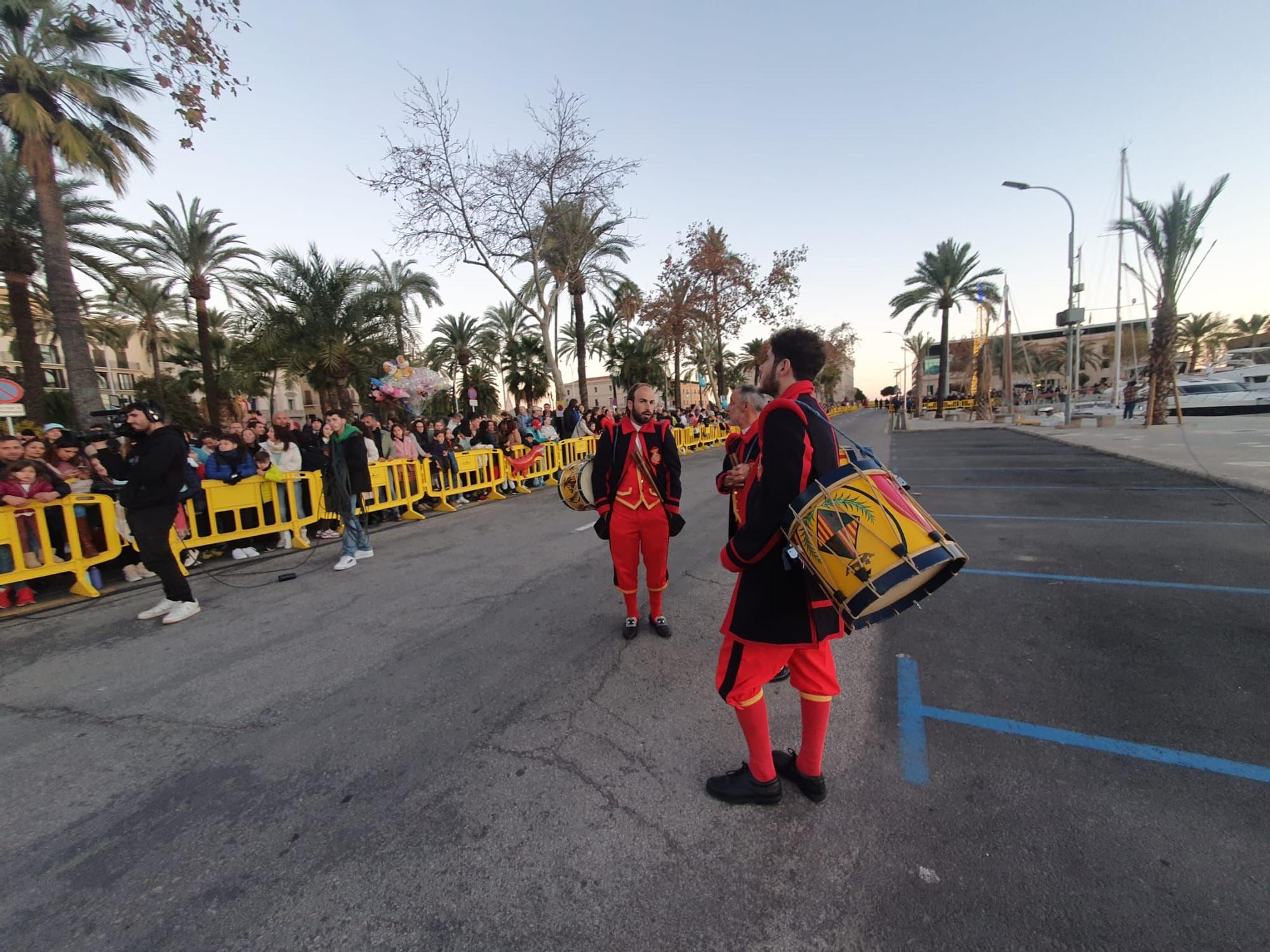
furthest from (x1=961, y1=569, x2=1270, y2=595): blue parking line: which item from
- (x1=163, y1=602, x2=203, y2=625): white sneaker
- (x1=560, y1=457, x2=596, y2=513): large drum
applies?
(x1=163, y1=602, x2=203, y2=625): white sneaker

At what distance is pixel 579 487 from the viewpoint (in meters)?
4.26

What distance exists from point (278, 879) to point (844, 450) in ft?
9.11

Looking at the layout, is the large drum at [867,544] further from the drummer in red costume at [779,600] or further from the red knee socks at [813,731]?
the red knee socks at [813,731]

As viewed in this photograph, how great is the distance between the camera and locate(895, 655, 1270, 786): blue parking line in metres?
2.42

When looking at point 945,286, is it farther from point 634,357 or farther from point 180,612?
point 180,612

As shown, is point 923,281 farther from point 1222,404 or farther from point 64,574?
point 64,574

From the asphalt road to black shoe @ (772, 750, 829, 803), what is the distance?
0.10 m

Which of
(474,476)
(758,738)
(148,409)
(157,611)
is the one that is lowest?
(157,611)

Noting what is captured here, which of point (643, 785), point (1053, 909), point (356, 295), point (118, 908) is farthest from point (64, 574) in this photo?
point (356, 295)

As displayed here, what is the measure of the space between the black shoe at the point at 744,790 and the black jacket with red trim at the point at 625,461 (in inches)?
75.2

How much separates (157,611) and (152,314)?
34.6m

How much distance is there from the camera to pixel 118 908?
1.97 meters

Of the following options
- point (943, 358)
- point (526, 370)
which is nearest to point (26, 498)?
point (526, 370)

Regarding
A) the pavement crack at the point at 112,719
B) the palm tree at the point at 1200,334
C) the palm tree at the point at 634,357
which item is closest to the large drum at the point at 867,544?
the pavement crack at the point at 112,719
